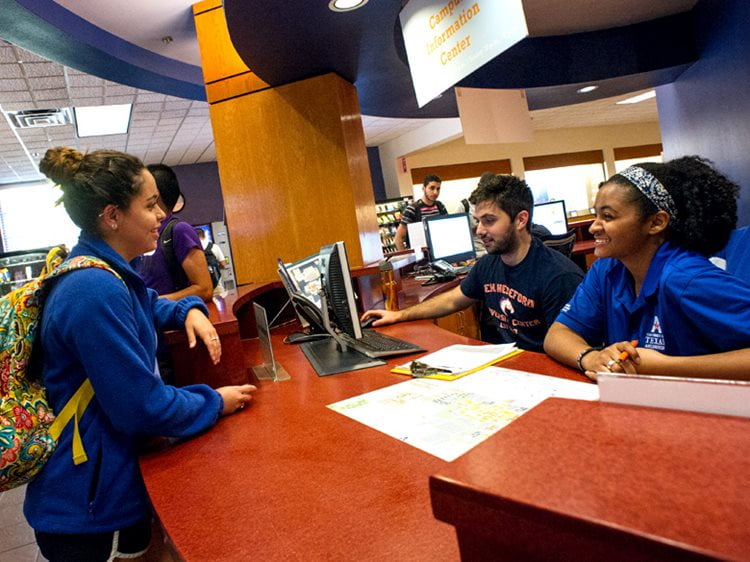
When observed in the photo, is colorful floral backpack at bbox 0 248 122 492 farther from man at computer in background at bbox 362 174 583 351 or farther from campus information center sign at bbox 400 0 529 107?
campus information center sign at bbox 400 0 529 107

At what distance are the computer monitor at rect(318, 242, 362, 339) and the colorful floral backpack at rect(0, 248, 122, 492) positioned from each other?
92 centimetres

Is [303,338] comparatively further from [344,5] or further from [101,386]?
[344,5]

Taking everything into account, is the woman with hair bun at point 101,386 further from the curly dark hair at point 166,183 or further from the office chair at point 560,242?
the office chair at point 560,242

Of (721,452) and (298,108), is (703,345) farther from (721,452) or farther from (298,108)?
(298,108)

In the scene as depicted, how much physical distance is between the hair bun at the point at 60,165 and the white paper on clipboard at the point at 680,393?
4.44 ft

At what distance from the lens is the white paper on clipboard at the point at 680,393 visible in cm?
48

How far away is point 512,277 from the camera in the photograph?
97.0 inches

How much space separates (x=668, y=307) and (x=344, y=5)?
2.23 m

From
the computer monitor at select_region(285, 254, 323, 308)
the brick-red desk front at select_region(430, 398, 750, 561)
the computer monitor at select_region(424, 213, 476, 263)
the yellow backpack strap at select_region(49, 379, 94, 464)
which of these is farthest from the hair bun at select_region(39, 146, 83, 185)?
the computer monitor at select_region(424, 213, 476, 263)

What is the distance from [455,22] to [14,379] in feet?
8.06

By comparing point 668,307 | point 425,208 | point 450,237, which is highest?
point 425,208

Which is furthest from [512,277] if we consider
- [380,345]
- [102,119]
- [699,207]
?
[102,119]

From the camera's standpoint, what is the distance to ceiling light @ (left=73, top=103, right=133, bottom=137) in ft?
22.2

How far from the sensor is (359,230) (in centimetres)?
374
